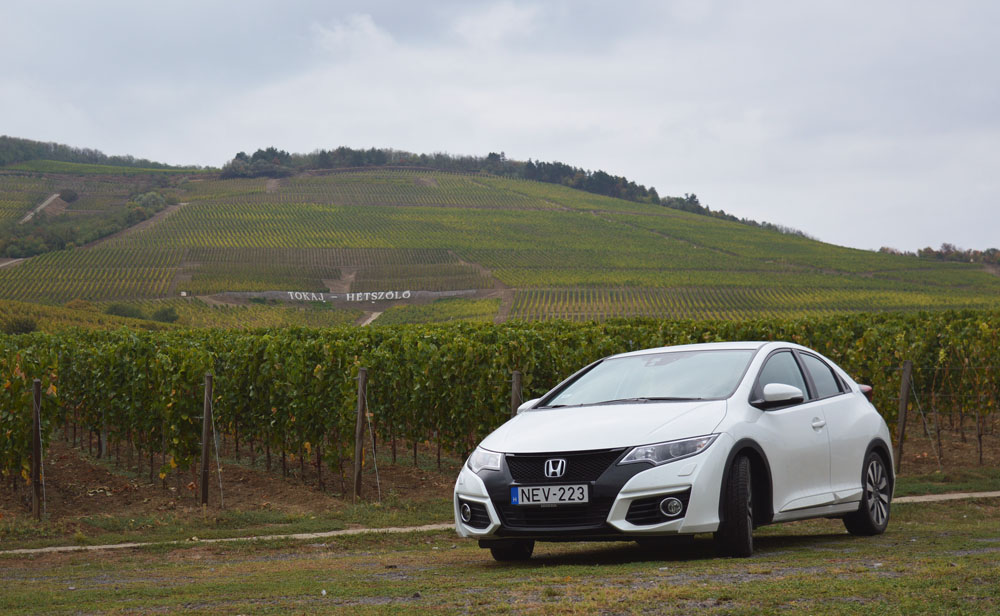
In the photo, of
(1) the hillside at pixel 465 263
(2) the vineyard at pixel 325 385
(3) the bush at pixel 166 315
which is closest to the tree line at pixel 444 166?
(1) the hillside at pixel 465 263

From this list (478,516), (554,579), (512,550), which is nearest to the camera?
(554,579)

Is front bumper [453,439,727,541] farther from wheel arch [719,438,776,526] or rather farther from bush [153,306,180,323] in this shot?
bush [153,306,180,323]

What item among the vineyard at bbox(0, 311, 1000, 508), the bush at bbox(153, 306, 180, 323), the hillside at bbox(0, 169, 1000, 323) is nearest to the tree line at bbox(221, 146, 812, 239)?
the hillside at bbox(0, 169, 1000, 323)

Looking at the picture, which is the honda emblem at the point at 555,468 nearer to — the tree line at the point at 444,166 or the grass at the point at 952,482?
the grass at the point at 952,482

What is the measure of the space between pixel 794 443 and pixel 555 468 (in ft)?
6.77

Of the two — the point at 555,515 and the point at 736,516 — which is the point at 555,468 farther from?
the point at 736,516

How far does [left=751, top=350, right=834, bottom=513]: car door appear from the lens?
763cm

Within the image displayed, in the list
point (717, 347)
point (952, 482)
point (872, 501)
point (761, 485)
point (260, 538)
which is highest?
point (717, 347)

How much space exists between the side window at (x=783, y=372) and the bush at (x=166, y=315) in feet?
284

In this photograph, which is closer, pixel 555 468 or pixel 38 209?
pixel 555 468

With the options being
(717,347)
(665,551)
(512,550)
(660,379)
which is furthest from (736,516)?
(717,347)

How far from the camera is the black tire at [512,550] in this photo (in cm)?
759

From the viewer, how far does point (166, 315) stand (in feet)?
298

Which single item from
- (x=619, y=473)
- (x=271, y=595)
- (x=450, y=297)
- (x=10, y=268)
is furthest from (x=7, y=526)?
(x=10, y=268)
